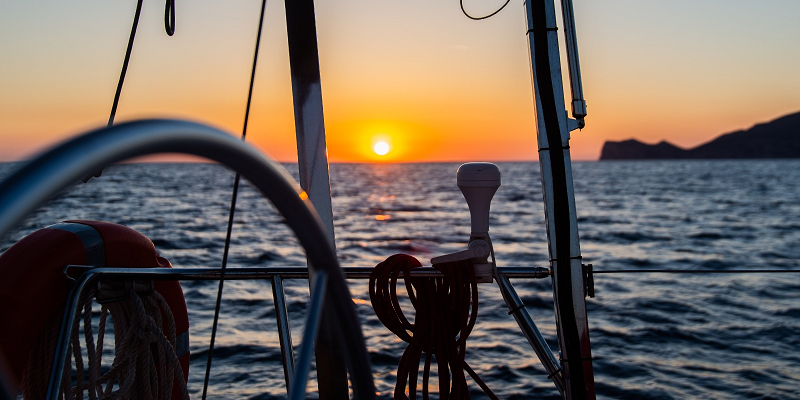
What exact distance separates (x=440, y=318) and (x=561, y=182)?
18.3 inches

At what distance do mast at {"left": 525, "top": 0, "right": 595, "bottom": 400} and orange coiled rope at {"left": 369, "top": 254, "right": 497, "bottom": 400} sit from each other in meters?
0.22

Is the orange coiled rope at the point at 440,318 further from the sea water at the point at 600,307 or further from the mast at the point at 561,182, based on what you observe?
the sea water at the point at 600,307

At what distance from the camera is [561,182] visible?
1633 mm

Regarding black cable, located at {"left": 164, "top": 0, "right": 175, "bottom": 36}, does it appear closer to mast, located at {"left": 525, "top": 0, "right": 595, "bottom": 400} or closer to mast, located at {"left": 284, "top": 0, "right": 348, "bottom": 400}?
mast, located at {"left": 284, "top": 0, "right": 348, "bottom": 400}

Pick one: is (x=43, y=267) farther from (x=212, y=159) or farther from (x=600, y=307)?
(x=600, y=307)

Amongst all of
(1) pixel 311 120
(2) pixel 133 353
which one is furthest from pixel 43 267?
(1) pixel 311 120

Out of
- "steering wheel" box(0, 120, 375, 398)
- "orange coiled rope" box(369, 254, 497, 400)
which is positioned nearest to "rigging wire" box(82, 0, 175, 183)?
"orange coiled rope" box(369, 254, 497, 400)

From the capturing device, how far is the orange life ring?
146 centimetres

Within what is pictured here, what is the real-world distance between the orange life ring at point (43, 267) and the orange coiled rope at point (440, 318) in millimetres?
646

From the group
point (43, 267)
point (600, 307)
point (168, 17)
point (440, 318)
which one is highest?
point (168, 17)

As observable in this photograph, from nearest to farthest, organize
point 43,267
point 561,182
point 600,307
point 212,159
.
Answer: point 212,159 → point 43,267 → point 561,182 → point 600,307

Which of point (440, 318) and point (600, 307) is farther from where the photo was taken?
point (600, 307)

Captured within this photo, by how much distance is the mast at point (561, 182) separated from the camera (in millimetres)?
1628

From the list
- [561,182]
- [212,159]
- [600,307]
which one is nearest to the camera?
[212,159]
